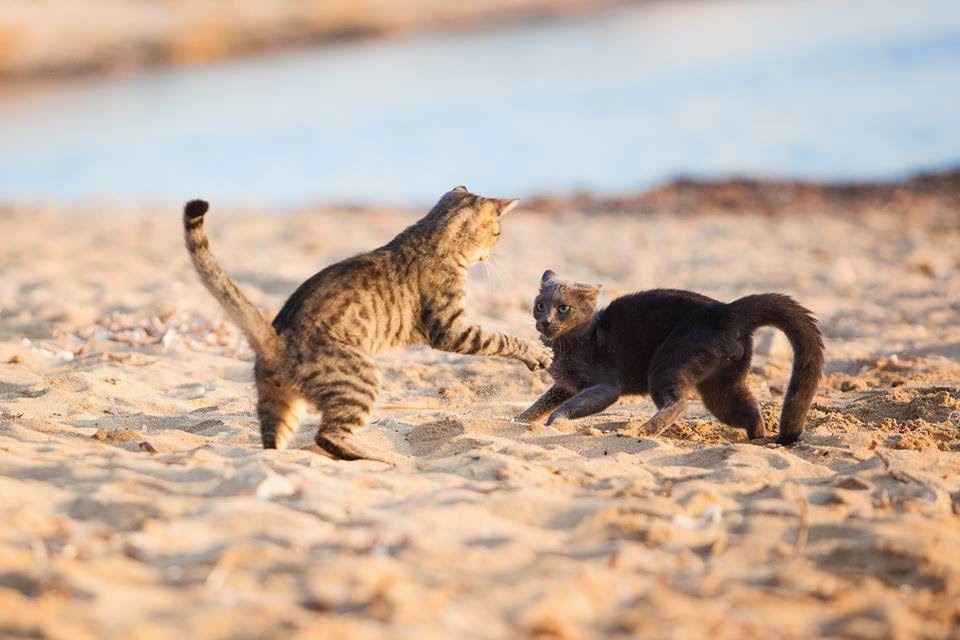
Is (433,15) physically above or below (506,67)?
above

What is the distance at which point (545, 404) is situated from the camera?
21.0 ft

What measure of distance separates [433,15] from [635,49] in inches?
287

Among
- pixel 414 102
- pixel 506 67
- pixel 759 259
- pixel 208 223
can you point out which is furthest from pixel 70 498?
pixel 506 67

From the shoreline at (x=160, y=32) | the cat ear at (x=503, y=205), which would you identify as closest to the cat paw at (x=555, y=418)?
the cat ear at (x=503, y=205)

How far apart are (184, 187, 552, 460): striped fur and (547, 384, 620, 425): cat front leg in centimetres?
40

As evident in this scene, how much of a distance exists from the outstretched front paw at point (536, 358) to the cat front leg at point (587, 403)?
1.13 feet

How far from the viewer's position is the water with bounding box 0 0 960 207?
61.8 feet

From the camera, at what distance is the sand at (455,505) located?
3.33 metres

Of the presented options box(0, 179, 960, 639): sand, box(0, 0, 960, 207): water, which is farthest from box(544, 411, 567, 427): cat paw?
box(0, 0, 960, 207): water

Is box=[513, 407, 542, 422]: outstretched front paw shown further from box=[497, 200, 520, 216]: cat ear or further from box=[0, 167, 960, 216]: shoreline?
box=[0, 167, 960, 216]: shoreline

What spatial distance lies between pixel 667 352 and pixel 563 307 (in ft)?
2.58

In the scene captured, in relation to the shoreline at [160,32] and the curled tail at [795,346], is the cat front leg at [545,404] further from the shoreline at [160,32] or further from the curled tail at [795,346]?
the shoreline at [160,32]

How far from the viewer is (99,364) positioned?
7.29 m

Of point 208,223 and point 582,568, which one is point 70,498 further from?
point 208,223
